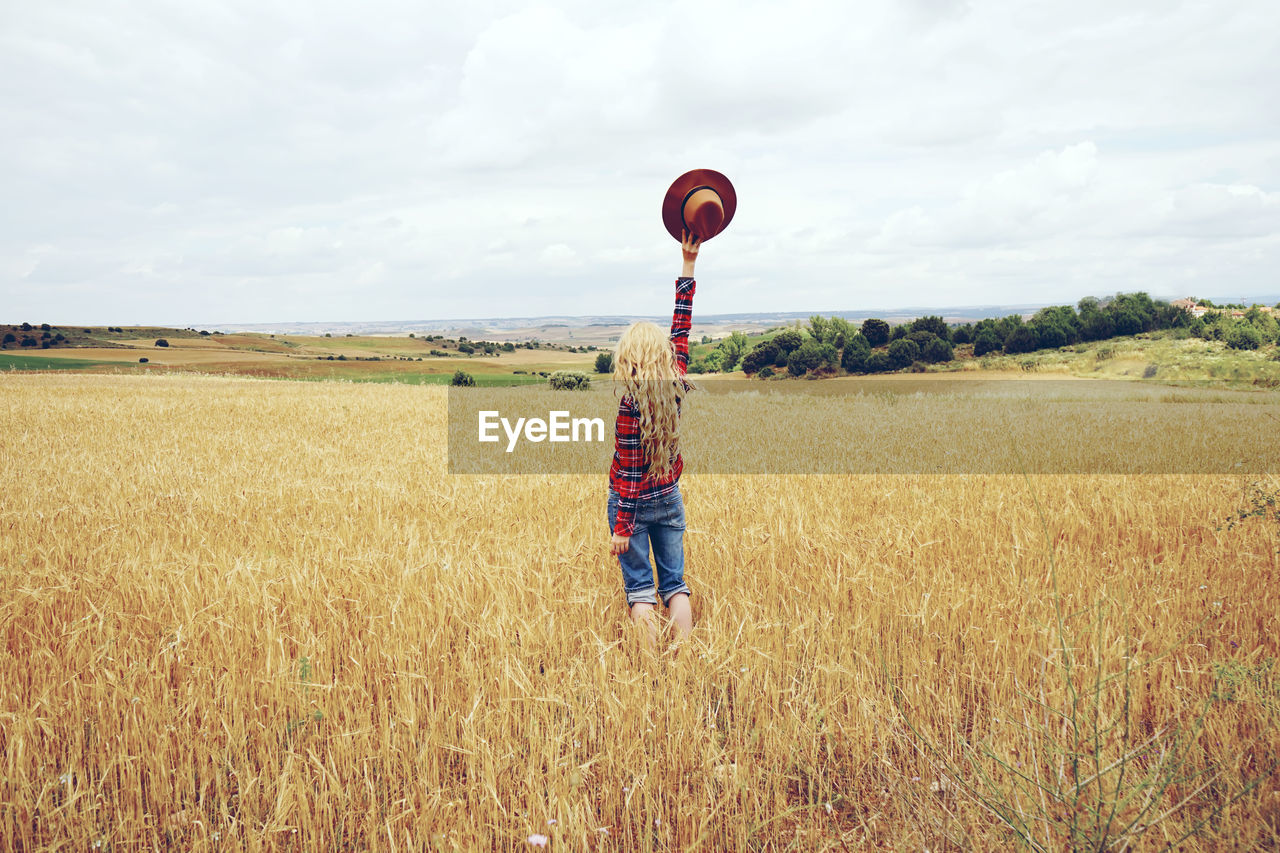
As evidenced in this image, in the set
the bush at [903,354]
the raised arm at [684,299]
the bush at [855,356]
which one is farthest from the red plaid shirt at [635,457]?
the bush at [903,354]

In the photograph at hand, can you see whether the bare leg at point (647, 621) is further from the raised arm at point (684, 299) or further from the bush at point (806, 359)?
the bush at point (806, 359)

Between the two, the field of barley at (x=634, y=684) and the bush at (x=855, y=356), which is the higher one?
the bush at (x=855, y=356)

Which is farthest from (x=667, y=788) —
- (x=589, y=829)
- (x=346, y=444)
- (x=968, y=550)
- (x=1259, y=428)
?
(x=1259, y=428)

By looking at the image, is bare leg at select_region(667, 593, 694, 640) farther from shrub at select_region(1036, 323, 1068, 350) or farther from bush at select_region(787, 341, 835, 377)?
shrub at select_region(1036, 323, 1068, 350)

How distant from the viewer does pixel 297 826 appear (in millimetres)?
2520

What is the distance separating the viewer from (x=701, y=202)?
3555mm

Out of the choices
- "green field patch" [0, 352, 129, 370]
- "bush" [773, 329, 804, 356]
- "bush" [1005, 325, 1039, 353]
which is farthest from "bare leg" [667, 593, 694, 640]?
"green field patch" [0, 352, 129, 370]

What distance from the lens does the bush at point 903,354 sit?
37312mm

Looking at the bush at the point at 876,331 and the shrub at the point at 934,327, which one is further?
the bush at the point at 876,331

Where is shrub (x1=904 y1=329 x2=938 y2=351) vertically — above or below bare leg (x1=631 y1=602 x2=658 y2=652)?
above

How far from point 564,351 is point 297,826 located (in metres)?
77.3

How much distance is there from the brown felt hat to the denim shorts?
151cm

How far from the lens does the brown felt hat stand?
11.7 ft

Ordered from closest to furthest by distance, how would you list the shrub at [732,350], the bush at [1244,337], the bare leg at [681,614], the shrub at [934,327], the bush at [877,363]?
the bare leg at [681,614], the bush at [1244,337], the bush at [877,363], the shrub at [934,327], the shrub at [732,350]
